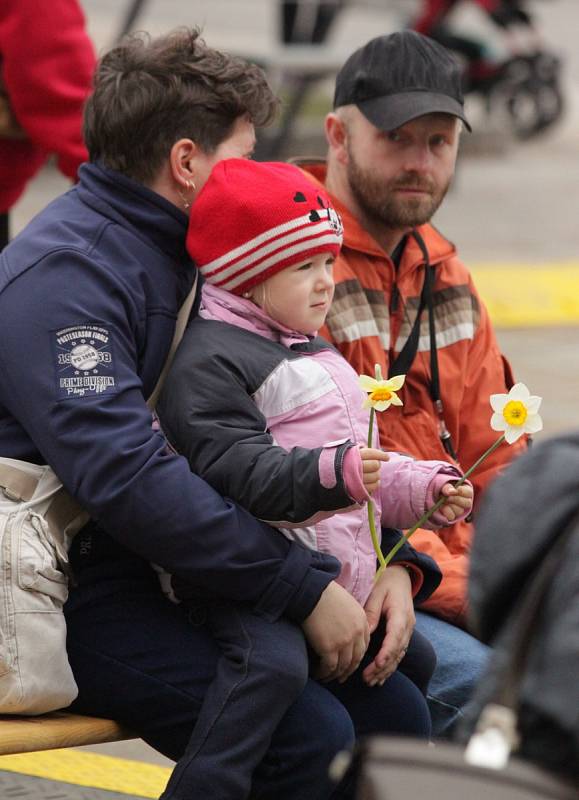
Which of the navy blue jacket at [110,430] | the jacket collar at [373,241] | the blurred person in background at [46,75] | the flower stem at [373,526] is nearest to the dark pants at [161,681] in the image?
the navy blue jacket at [110,430]

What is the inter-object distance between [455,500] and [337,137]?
3.52 feet

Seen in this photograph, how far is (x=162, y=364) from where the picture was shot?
277 centimetres

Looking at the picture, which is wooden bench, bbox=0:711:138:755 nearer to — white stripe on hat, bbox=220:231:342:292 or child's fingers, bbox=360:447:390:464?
child's fingers, bbox=360:447:390:464

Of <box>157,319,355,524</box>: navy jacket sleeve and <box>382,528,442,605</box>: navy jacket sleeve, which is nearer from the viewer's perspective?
<box>157,319,355,524</box>: navy jacket sleeve

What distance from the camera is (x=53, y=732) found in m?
2.61

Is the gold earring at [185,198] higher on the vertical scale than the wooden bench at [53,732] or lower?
higher

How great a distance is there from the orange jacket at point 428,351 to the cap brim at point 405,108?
0.65ft

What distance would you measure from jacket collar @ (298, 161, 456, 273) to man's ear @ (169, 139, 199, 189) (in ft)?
1.39

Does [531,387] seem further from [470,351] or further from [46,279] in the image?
[46,279]

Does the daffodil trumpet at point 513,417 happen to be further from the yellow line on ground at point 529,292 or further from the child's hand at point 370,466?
the yellow line on ground at point 529,292

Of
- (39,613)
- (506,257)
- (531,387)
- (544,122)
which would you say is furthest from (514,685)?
(544,122)

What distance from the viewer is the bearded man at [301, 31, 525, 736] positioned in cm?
324

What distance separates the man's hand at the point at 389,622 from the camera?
2812mm

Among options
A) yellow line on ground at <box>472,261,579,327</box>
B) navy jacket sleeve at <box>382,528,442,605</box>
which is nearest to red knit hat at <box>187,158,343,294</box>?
navy jacket sleeve at <box>382,528,442,605</box>
